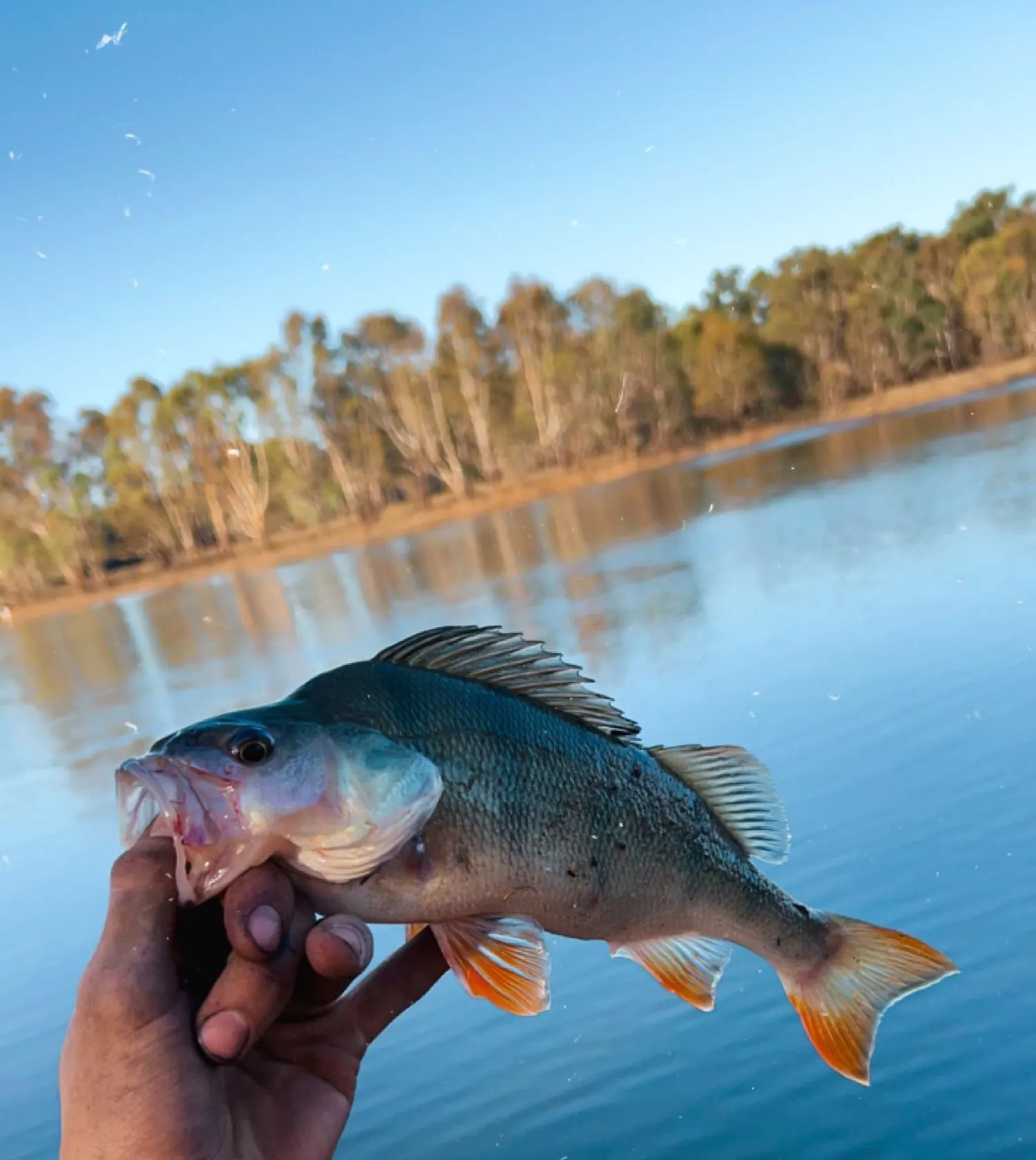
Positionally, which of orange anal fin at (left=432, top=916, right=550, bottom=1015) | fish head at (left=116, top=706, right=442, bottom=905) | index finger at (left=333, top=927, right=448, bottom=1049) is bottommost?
index finger at (left=333, top=927, right=448, bottom=1049)

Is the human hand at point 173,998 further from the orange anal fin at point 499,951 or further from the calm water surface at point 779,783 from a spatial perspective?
the calm water surface at point 779,783

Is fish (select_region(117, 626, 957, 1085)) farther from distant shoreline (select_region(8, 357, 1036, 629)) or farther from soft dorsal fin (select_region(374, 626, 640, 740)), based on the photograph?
distant shoreline (select_region(8, 357, 1036, 629))

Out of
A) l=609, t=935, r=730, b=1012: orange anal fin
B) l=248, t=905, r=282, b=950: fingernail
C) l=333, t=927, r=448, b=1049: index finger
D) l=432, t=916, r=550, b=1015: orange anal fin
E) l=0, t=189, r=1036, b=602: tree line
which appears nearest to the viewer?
l=248, t=905, r=282, b=950: fingernail

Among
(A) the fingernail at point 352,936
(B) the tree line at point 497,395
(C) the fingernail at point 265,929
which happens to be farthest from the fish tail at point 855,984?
(B) the tree line at point 497,395

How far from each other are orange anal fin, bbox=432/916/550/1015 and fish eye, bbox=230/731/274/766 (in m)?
0.38

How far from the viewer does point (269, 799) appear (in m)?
1.25

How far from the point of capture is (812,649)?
6680 millimetres

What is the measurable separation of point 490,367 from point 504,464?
2048mm

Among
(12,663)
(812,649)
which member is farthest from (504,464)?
(812,649)

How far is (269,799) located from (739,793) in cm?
79

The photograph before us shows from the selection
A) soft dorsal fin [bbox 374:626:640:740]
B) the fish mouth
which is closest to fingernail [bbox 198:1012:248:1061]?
the fish mouth

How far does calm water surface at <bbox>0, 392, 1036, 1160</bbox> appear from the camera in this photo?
301 centimetres

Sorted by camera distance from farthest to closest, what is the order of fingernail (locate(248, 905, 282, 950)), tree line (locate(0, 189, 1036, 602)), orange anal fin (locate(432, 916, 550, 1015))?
tree line (locate(0, 189, 1036, 602)) < orange anal fin (locate(432, 916, 550, 1015)) < fingernail (locate(248, 905, 282, 950))

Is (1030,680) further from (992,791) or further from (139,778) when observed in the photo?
(139,778)
